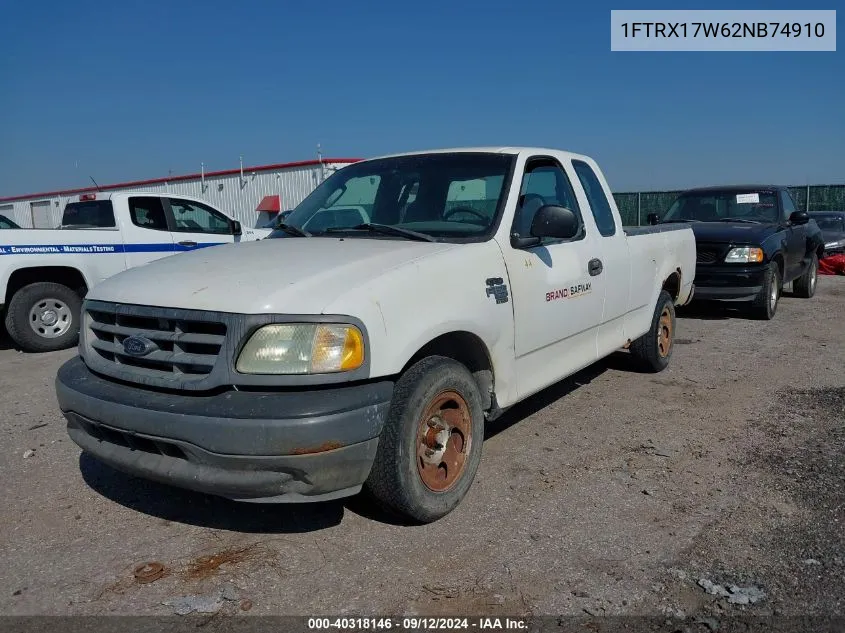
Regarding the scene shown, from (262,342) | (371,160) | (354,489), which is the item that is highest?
(371,160)

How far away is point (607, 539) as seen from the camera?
324 centimetres

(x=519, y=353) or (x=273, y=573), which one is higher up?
(x=519, y=353)

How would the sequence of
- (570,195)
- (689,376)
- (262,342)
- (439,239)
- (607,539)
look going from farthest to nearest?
(689,376), (570,195), (439,239), (607,539), (262,342)

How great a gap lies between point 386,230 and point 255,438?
1.59 metres

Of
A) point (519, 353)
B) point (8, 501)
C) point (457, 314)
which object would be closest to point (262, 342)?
point (457, 314)

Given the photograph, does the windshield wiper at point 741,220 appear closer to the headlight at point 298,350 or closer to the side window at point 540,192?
the side window at point 540,192

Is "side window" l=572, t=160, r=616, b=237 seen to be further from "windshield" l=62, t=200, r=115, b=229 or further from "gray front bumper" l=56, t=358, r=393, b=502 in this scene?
"windshield" l=62, t=200, r=115, b=229

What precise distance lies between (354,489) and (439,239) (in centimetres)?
144

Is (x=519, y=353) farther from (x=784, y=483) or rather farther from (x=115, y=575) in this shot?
(x=115, y=575)

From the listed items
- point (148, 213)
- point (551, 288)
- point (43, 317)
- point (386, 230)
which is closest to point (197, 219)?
point (148, 213)

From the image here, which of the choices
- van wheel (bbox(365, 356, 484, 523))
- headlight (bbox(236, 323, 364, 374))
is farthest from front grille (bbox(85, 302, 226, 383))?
van wheel (bbox(365, 356, 484, 523))

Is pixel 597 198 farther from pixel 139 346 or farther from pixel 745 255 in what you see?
pixel 745 255

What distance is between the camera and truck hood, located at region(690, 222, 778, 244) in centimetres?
893

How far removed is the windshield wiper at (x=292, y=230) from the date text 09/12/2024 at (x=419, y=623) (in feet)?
7.76
